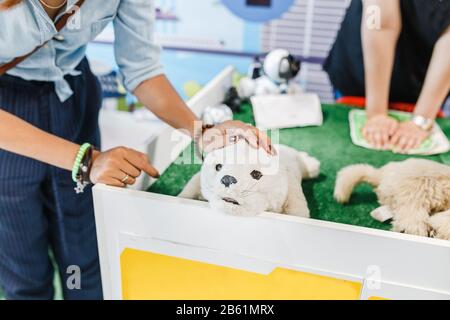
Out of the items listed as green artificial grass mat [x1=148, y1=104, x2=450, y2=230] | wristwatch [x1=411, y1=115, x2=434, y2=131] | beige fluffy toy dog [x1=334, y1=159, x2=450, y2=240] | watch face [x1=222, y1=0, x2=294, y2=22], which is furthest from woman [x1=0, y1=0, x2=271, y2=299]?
watch face [x1=222, y1=0, x2=294, y2=22]

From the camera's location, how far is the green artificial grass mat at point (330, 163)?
982 millimetres

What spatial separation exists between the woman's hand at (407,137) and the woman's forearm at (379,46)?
10cm

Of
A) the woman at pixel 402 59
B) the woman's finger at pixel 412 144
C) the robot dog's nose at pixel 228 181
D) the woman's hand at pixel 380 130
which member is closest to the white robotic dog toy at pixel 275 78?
the woman at pixel 402 59

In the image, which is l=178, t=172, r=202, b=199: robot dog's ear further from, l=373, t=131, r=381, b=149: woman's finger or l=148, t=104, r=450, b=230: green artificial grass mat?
l=373, t=131, r=381, b=149: woman's finger

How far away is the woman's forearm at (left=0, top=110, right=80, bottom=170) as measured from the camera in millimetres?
776

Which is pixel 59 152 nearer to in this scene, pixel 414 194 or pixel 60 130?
pixel 60 130

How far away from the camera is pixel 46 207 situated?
108cm

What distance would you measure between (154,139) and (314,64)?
1166 millimetres

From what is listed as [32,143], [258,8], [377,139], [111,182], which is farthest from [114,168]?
[258,8]

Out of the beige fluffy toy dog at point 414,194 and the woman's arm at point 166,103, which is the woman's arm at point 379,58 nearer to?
the beige fluffy toy dog at point 414,194

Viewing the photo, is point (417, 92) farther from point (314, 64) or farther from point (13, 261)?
point (13, 261)

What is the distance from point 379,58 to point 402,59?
0.13m

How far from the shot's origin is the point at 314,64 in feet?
6.73
